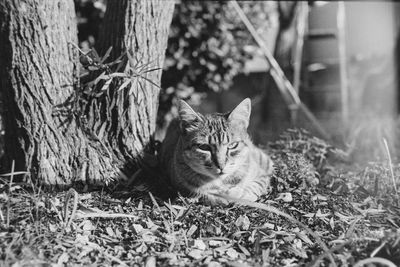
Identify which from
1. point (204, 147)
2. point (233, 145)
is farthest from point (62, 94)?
point (233, 145)

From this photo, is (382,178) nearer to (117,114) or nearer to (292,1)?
(117,114)

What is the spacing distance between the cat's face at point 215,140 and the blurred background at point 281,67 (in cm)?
145

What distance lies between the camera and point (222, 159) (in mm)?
3148

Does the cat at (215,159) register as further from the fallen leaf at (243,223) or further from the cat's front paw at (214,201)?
the fallen leaf at (243,223)

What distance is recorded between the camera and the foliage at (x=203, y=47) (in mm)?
5676

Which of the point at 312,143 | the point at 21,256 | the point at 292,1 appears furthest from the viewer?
the point at 292,1

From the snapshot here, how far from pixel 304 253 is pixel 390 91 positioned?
7.78 metres

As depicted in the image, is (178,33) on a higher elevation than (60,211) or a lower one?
higher

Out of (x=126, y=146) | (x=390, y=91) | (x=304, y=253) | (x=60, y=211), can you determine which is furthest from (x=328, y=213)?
(x=390, y=91)

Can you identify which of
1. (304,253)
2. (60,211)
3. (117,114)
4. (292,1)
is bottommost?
(304,253)

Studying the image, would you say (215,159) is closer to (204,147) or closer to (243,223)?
(204,147)

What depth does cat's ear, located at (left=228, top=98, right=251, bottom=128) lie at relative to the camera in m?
3.38

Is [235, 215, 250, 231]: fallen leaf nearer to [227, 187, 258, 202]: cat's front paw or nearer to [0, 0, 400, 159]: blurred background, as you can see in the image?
[227, 187, 258, 202]: cat's front paw

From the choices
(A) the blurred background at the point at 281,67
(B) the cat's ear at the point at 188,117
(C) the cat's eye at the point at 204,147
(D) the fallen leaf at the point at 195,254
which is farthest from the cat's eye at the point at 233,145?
(A) the blurred background at the point at 281,67
